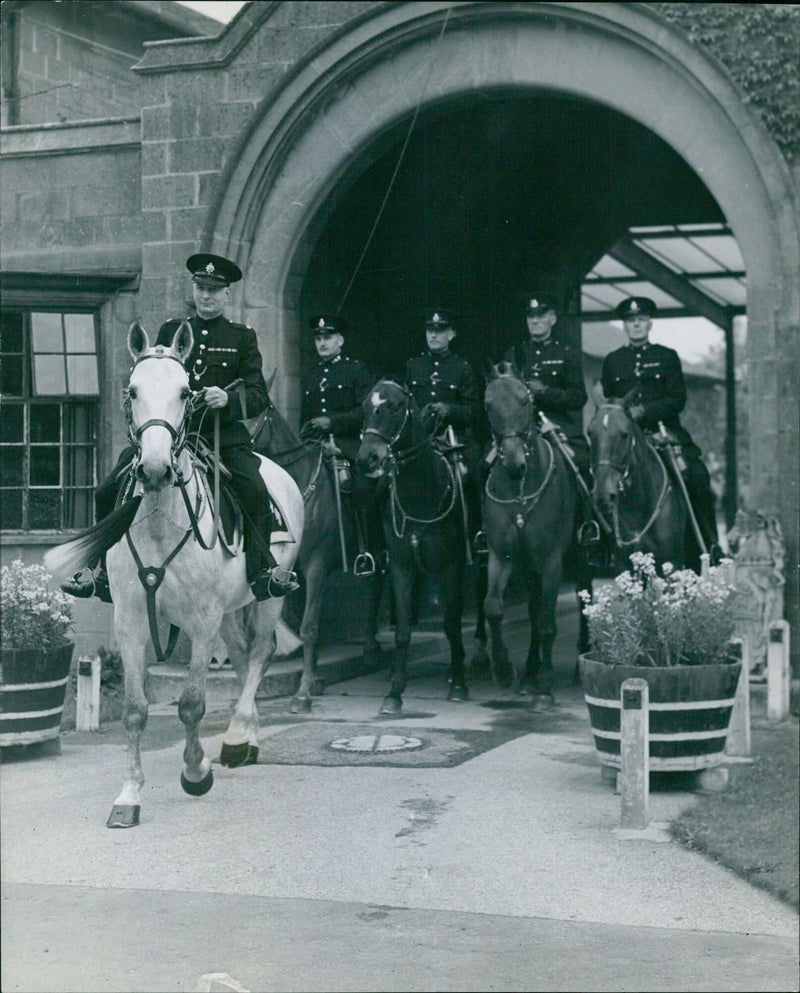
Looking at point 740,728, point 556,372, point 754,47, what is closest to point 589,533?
point 556,372

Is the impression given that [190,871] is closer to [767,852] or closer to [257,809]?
[257,809]

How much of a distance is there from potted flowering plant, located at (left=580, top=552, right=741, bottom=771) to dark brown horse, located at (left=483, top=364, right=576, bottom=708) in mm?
2383

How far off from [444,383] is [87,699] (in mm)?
4289

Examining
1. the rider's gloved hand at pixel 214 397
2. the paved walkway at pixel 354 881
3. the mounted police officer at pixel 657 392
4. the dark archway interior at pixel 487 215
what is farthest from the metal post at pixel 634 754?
the dark archway interior at pixel 487 215

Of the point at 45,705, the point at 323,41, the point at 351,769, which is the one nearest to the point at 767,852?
the point at 351,769

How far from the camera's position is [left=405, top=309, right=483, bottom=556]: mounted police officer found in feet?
34.6

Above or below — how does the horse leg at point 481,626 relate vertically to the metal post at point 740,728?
above

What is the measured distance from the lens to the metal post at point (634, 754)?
6.88 meters

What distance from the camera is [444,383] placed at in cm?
1055

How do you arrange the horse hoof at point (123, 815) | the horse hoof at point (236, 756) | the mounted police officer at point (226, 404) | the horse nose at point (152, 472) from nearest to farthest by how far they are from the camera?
the horse nose at point (152, 472), the horse hoof at point (123, 815), the mounted police officer at point (226, 404), the horse hoof at point (236, 756)

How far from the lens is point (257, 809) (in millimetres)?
6414

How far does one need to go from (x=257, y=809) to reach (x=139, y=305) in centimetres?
455

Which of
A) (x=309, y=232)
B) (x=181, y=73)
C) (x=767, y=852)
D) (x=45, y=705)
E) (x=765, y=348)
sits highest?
(x=181, y=73)

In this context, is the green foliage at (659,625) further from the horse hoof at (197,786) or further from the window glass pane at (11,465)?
the window glass pane at (11,465)
